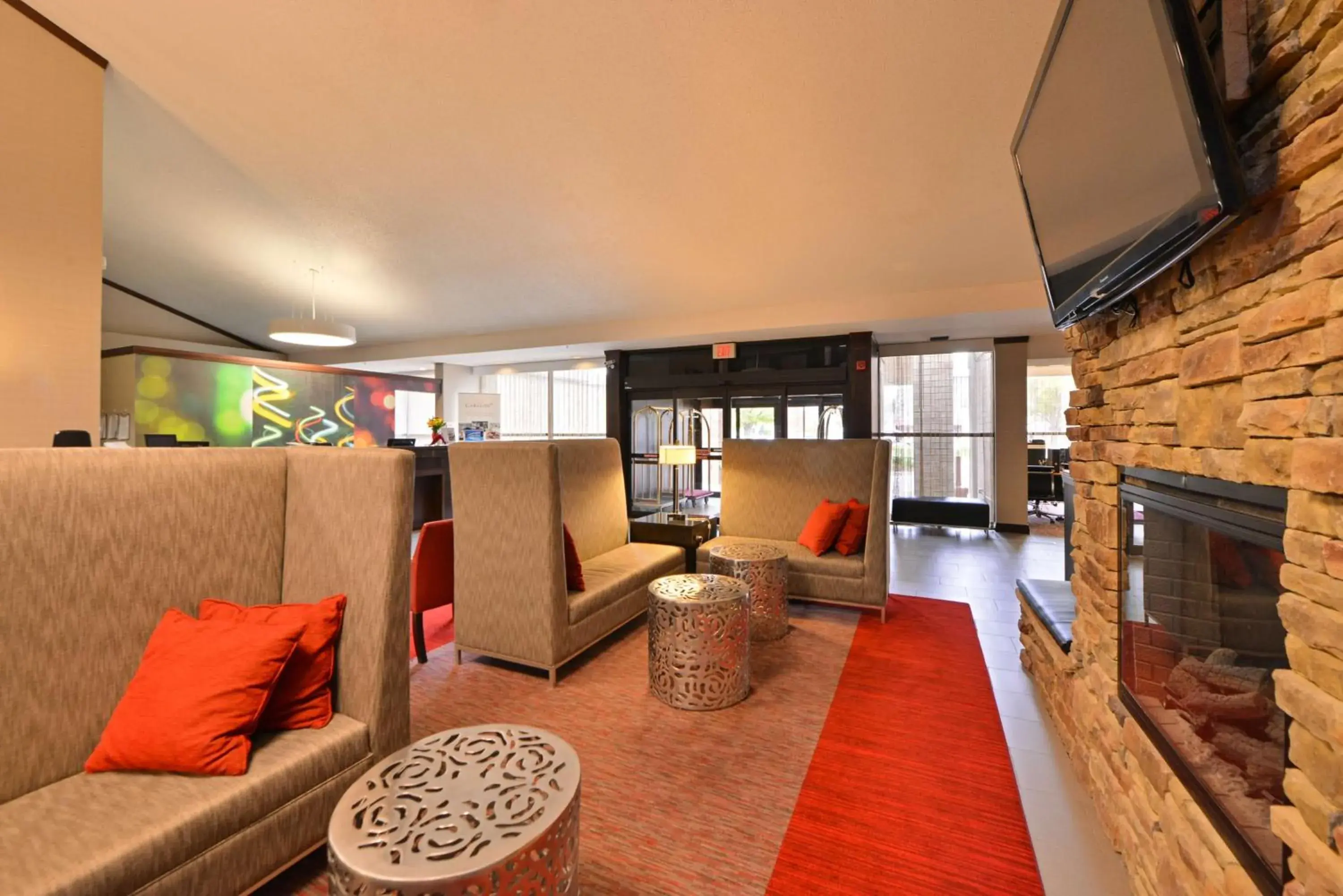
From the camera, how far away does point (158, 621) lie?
4.91 feet

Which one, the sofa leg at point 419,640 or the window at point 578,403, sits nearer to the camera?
the sofa leg at point 419,640

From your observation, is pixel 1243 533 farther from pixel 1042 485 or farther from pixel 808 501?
pixel 1042 485

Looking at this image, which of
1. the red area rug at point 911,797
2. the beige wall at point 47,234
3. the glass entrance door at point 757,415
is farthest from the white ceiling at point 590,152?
the red area rug at point 911,797

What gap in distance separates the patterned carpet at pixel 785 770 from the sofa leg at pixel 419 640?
0.09m

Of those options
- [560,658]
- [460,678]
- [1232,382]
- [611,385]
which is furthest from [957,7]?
[611,385]

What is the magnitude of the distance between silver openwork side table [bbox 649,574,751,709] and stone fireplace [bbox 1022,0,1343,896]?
1.29 metres

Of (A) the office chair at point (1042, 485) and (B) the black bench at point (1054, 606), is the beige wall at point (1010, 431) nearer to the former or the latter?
(A) the office chair at point (1042, 485)

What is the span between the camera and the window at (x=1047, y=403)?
9750 mm

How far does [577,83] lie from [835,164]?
1.82m

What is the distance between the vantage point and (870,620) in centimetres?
362

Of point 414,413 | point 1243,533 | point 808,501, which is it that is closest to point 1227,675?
point 1243,533

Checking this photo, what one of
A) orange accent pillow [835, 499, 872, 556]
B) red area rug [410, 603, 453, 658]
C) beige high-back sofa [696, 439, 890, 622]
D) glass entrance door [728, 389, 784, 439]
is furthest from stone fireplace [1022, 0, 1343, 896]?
glass entrance door [728, 389, 784, 439]

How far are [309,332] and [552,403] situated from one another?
4.00 meters

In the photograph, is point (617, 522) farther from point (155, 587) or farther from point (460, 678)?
point (155, 587)
